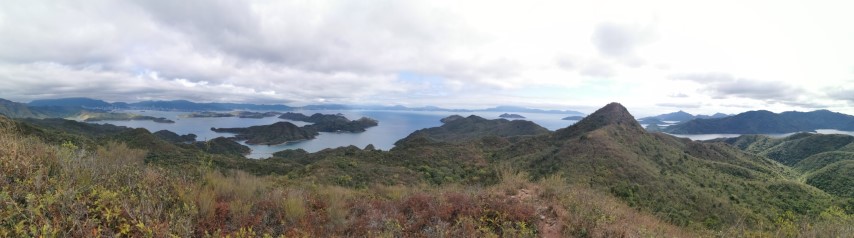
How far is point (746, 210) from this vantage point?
112 ft

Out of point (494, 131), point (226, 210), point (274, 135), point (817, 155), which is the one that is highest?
point (226, 210)

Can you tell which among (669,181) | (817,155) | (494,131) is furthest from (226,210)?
(494,131)

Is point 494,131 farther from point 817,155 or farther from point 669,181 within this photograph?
point 669,181

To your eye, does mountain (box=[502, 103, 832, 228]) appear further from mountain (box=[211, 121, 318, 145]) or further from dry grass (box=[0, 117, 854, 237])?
mountain (box=[211, 121, 318, 145])

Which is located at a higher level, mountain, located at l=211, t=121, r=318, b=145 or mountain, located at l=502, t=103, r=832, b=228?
mountain, located at l=502, t=103, r=832, b=228

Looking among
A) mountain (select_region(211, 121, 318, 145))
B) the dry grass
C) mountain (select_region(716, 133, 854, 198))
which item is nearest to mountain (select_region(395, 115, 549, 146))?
mountain (select_region(211, 121, 318, 145))

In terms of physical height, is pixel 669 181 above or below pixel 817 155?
above

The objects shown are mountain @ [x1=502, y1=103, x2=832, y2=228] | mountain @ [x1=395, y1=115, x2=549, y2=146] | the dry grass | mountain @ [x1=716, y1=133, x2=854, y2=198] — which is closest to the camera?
the dry grass

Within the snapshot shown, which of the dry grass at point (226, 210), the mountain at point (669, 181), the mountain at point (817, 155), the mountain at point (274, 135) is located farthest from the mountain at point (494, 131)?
the dry grass at point (226, 210)

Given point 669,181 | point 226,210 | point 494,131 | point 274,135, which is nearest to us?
point 226,210

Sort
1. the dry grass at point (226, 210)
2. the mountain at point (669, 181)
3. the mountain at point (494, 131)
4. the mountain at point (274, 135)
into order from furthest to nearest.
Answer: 1. the mountain at point (274, 135)
2. the mountain at point (494, 131)
3. the mountain at point (669, 181)
4. the dry grass at point (226, 210)

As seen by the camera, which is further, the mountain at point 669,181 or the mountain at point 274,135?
the mountain at point 274,135

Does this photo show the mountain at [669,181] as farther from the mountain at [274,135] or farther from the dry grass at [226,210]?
the mountain at [274,135]

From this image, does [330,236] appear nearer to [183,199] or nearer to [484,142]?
[183,199]
